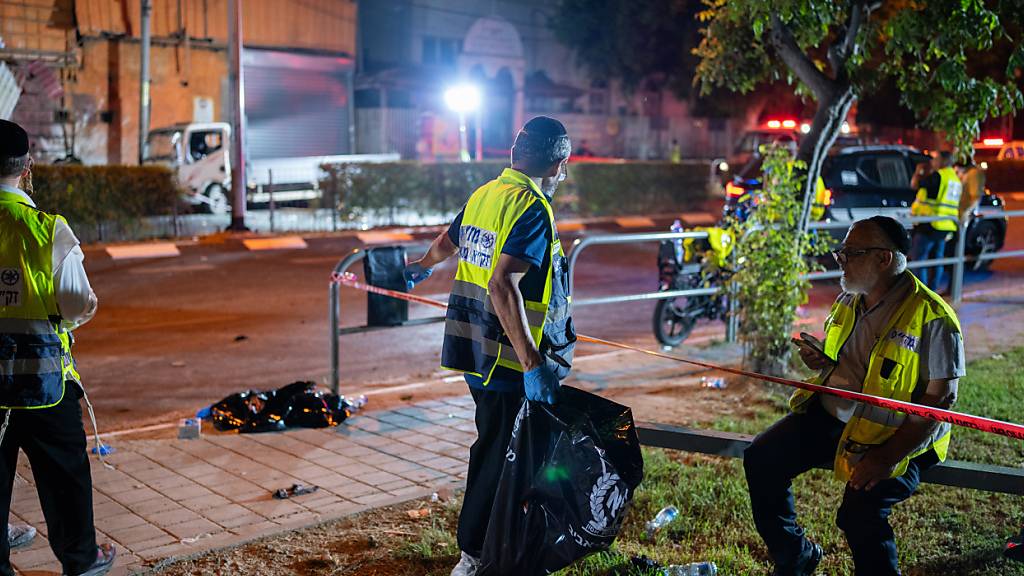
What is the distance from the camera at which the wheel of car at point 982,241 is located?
15586 mm

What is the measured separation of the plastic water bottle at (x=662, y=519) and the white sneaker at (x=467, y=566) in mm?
1006

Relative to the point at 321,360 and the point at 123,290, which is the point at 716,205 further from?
the point at 321,360

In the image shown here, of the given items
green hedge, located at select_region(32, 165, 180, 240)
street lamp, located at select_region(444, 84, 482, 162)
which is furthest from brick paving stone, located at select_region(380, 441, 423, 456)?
street lamp, located at select_region(444, 84, 482, 162)

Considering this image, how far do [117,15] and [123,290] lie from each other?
1386 cm

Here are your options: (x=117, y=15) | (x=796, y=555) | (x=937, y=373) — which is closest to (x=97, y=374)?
(x=796, y=555)

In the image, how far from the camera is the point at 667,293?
28.6 feet

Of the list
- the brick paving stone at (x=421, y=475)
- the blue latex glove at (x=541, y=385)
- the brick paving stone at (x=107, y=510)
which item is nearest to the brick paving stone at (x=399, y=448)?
the brick paving stone at (x=421, y=475)

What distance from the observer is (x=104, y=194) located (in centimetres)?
1733

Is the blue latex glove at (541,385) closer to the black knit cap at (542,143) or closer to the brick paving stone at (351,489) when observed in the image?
the black knit cap at (542,143)

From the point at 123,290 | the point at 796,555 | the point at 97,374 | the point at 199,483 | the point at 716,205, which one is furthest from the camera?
the point at 716,205

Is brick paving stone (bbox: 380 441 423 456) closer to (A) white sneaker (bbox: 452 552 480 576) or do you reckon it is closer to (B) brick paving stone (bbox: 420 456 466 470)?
(B) brick paving stone (bbox: 420 456 466 470)

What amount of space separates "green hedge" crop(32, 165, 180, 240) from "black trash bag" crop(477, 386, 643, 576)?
1475 cm

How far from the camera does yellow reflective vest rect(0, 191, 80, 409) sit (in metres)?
3.84

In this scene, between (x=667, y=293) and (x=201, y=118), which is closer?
(x=667, y=293)
